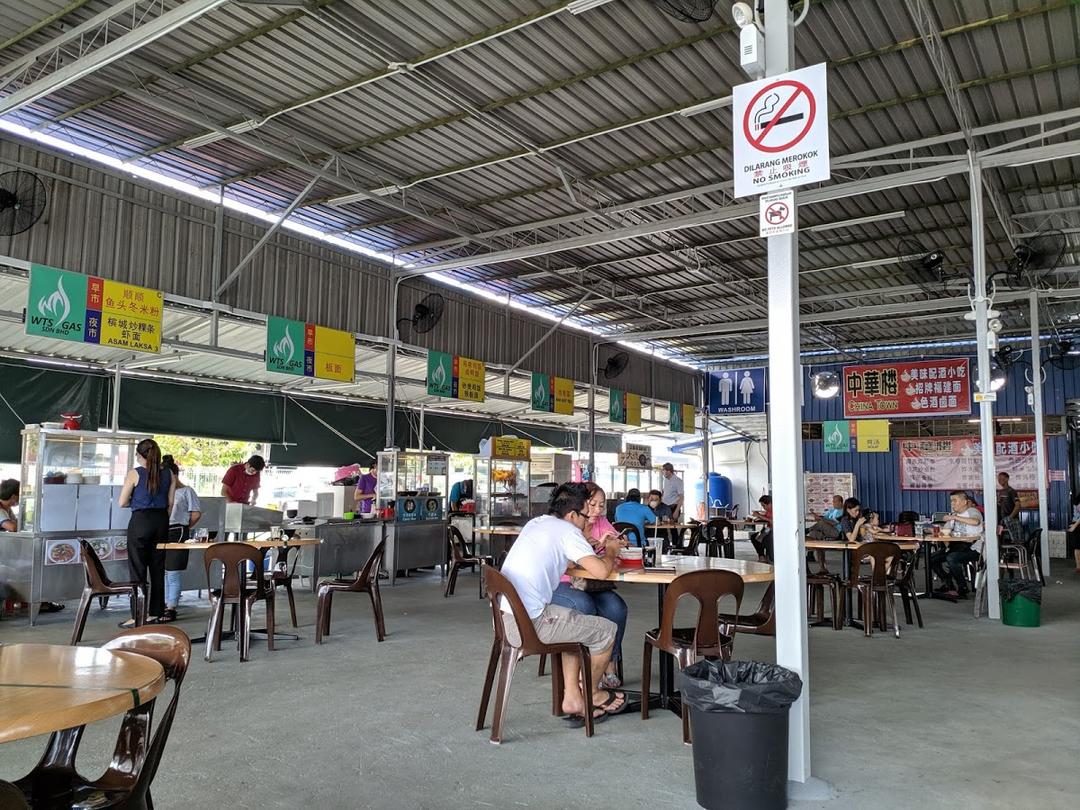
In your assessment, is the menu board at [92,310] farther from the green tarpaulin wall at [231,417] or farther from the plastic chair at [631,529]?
the plastic chair at [631,529]

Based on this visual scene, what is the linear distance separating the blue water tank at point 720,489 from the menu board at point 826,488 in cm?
295

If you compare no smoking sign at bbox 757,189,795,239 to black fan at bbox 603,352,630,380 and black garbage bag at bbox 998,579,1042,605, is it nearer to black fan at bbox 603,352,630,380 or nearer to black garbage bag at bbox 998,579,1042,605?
black garbage bag at bbox 998,579,1042,605

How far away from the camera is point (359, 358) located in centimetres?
1315

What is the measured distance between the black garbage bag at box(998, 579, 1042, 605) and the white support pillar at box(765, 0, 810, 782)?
5.41 metres

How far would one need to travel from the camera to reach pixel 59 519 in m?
7.68

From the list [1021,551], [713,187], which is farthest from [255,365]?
[1021,551]

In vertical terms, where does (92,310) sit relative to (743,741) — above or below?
above

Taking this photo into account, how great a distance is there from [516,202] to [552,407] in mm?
4585

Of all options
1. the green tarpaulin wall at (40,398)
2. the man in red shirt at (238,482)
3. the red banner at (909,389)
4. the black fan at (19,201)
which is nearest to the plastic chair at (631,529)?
the man in red shirt at (238,482)

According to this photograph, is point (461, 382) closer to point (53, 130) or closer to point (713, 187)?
point (713, 187)

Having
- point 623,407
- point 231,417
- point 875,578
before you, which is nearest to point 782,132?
point 875,578

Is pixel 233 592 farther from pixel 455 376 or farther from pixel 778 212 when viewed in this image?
pixel 455 376

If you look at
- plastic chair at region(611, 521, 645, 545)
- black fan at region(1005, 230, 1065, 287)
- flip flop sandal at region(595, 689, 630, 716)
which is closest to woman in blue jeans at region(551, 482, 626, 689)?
flip flop sandal at region(595, 689, 630, 716)

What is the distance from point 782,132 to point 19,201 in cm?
697
